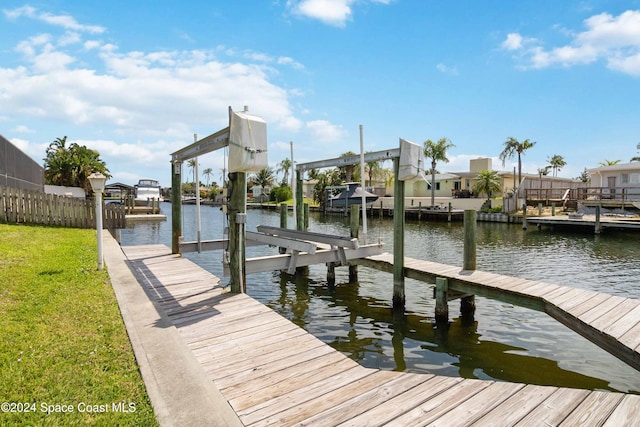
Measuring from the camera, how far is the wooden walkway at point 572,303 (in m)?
5.11

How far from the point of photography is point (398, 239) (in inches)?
358

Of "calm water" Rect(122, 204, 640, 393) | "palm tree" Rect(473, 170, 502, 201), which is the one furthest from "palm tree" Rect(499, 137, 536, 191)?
"calm water" Rect(122, 204, 640, 393)

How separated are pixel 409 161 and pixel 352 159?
8.27 feet

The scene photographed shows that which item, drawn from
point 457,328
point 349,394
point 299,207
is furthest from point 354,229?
point 349,394

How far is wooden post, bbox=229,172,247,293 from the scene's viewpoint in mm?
6848

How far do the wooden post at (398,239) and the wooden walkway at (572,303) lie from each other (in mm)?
261

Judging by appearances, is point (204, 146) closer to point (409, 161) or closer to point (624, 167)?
point (409, 161)

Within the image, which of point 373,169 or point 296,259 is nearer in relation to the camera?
point 296,259

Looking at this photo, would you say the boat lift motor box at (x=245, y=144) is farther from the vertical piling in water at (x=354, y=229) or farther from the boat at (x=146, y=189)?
the boat at (x=146, y=189)

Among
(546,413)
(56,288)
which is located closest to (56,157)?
(56,288)

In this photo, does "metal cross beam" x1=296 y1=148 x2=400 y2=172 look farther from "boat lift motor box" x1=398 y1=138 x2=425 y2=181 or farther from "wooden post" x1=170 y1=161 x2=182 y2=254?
"wooden post" x1=170 y1=161 x2=182 y2=254

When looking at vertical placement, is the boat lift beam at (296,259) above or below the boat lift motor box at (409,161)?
below

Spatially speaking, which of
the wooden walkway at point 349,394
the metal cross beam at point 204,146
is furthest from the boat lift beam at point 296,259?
the wooden walkway at point 349,394

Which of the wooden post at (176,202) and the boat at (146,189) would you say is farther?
the boat at (146,189)
